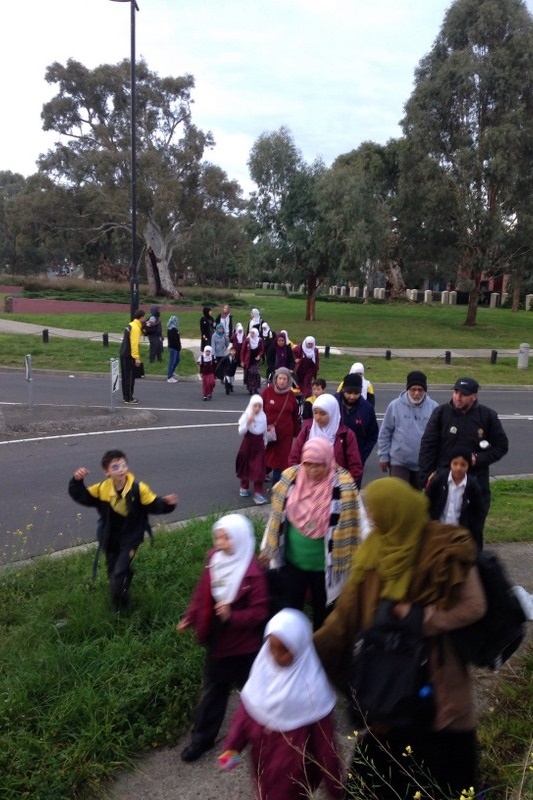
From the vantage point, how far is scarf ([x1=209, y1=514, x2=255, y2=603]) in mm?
3914

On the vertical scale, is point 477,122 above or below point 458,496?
above

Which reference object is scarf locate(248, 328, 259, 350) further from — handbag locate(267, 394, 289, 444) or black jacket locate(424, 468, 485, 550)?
black jacket locate(424, 468, 485, 550)

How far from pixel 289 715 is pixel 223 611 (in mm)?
866

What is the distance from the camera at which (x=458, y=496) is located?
550 cm

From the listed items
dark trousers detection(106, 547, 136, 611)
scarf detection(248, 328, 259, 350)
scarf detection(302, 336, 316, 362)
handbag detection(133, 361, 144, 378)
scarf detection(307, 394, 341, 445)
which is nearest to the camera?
dark trousers detection(106, 547, 136, 611)

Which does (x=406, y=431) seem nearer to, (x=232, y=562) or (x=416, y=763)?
(x=232, y=562)

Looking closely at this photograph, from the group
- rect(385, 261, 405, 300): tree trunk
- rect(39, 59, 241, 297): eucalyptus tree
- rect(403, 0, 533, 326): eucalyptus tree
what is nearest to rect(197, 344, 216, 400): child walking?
rect(403, 0, 533, 326): eucalyptus tree

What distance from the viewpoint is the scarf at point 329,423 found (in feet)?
19.9

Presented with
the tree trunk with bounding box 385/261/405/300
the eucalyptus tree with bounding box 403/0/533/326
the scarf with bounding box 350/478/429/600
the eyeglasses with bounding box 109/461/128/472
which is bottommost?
the eyeglasses with bounding box 109/461/128/472

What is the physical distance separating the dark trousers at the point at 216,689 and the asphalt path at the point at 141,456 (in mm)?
3200

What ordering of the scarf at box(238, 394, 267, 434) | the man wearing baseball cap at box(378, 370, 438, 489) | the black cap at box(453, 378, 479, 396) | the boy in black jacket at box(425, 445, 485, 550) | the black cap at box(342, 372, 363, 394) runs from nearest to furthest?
the boy in black jacket at box(425, 445, 485, 550)
the black cap at box(453, 378, 479, 396)
the man wearing baseball cap at box(378, 370, 438, 489)
the black cap at box(342, 372, 363, 394)
the scarf at box(238, 394, 267, 434)

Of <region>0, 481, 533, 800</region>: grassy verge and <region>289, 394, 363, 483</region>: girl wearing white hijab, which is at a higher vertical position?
<region>289, 394, 363, 483</region>: girl wearing white hijab

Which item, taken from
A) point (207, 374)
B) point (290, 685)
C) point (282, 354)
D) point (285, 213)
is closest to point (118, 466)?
point (290, 685)

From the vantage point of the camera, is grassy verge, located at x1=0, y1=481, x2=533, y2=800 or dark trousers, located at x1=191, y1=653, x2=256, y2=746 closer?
grassy verge, located at x1=0, y1=481, x2=533, y2=800
